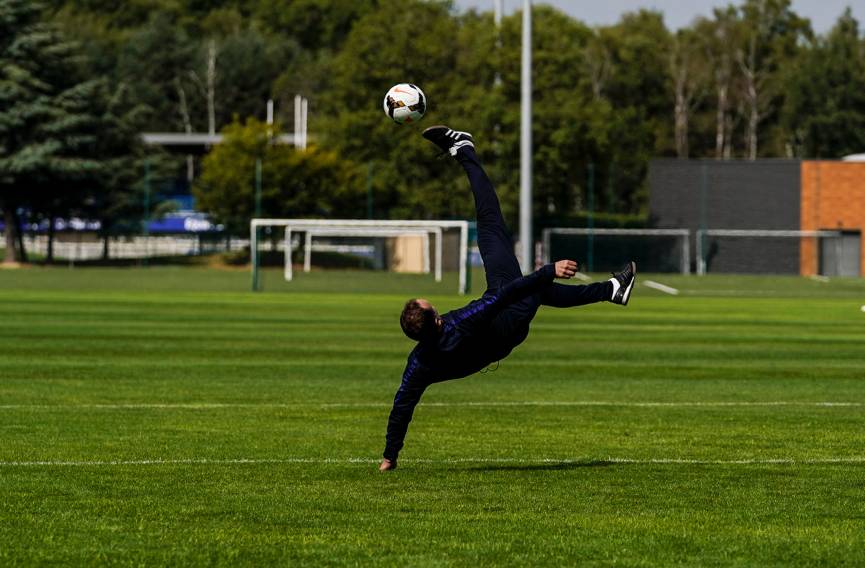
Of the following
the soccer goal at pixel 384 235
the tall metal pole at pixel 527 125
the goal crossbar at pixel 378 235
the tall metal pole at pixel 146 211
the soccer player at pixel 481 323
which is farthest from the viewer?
the tall metal pole at pixel 146 211

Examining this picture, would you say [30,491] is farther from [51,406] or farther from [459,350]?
[51,406]

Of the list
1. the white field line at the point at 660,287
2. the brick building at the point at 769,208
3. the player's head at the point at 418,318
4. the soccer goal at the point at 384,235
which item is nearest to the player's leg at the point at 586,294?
the player's head at the point at 418,318

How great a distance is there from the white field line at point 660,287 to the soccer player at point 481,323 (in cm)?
3760

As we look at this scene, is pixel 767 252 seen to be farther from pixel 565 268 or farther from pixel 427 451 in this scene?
pixel 565 268

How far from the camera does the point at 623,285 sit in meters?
12.5

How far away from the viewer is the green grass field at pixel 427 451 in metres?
9.12

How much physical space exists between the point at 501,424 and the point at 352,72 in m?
65.6

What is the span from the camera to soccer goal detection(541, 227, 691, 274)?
7138 centimetres

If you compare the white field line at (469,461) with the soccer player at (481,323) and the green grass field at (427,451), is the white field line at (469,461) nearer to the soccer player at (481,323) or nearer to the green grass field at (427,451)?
the green grass field at (427,451)

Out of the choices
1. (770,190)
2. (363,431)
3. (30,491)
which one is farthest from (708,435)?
(770,190)

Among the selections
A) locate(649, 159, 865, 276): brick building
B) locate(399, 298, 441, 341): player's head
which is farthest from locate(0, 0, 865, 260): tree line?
locate(399, 298, 441, 341): player's head

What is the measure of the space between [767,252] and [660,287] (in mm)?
21456

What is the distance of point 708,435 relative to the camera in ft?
47.9

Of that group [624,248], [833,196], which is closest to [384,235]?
[624,248]
